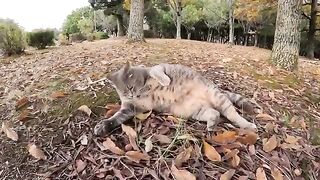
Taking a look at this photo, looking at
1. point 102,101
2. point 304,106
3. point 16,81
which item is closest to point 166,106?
point 102,101

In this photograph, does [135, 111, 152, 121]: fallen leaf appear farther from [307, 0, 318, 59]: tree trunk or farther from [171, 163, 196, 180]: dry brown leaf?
[307, 0, 318, 59]: tree trunk

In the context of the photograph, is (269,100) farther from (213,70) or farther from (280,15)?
(280,15)

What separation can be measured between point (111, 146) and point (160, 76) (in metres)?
0.78

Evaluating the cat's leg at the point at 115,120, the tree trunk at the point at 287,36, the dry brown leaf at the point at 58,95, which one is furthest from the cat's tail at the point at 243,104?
the tree trunk at the point at 287,36

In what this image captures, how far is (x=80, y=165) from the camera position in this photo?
110 inches

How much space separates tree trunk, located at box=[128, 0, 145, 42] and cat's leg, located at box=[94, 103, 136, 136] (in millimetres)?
7363

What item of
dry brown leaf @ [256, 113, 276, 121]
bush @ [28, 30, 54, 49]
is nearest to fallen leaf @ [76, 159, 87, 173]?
dry brown leaf @ [256, 113, 276, 121]

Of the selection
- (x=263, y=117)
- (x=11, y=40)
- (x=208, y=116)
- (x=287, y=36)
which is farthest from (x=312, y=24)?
(x=208, y=116)

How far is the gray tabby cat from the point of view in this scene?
321 centimetres

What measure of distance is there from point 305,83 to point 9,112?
4.06 m

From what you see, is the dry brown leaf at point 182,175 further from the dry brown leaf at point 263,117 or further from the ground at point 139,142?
the dry brown leaf at point 263,117

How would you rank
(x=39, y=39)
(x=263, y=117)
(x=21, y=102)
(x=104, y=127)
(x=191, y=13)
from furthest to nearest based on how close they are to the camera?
(x=191, y=13)
(x=39, y=39)
(x=21, y=102)
(x=263, y=117)
(x=104, y=127)

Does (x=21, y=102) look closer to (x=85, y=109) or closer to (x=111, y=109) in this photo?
(x=85, y=109)

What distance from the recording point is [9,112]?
365 centimetres
